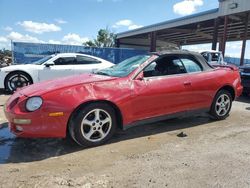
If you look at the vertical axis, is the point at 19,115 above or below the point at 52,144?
above

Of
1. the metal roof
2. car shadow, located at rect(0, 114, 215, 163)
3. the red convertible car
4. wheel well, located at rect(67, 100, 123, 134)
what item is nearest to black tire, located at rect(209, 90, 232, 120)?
the red convertible car

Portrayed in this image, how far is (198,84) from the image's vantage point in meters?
5.49

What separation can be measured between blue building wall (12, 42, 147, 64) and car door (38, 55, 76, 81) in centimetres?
637

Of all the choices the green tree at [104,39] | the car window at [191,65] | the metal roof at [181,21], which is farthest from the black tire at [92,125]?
the green tree at [104,39]

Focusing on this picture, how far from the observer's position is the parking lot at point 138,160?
10.9 ft

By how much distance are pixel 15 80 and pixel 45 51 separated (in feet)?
25.2

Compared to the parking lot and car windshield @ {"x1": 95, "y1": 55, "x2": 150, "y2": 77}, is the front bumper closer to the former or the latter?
the parking lot

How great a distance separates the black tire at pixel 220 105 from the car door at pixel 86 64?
5.17 metres

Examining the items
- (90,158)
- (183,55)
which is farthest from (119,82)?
(183,55)

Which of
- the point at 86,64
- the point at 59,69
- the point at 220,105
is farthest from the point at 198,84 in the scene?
the point at 59,69

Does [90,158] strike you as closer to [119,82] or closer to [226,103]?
[119,82]

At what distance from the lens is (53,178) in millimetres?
3381

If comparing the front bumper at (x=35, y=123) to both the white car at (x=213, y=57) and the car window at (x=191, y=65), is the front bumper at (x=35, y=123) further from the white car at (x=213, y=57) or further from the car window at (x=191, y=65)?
the white car at (x=213, y=57)

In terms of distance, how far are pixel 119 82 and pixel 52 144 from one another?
55.7 inches
